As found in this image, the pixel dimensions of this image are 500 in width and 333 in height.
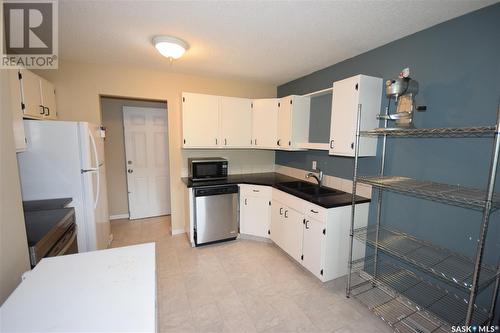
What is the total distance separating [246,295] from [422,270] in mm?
1623

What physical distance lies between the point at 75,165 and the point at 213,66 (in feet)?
6.47

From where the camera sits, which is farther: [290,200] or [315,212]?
[290,200]

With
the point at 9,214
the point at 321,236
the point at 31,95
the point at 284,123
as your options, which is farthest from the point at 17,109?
the point at 321,236

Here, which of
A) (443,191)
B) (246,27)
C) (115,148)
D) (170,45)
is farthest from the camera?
(115,148)

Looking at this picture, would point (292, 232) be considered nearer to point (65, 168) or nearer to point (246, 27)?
point (246, 27)

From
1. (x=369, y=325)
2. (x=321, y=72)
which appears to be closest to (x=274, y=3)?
(x=321, y=72)

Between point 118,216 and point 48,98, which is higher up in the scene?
point 48,98

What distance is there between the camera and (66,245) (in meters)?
1.81

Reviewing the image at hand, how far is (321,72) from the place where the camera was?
118 inches

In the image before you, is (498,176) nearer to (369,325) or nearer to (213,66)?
(369,325)

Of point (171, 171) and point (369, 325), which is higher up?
point (171, 171)

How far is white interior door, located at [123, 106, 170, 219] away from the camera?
4066 millimetres

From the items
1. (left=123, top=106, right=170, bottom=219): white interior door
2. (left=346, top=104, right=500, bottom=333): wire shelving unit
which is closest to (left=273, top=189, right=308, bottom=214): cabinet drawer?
(left=346, top=104, right=500, bottom=333): wire shelving unit

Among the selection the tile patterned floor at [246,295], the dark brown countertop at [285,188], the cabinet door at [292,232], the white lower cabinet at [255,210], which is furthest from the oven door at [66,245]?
the cabinet door at [292,232]
